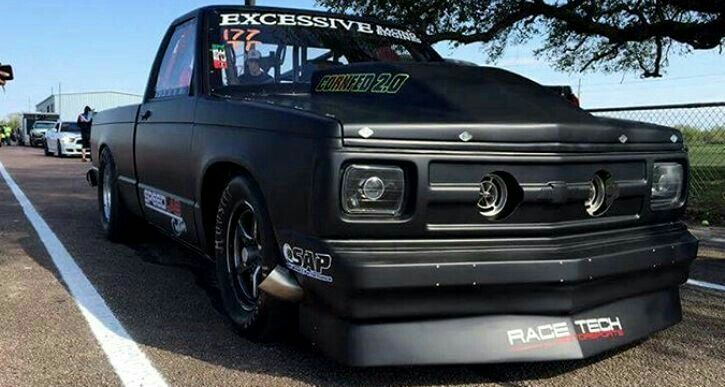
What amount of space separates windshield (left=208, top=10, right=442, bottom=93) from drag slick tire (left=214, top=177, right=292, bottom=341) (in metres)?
0.85

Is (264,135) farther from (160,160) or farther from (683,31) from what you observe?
(683,31)

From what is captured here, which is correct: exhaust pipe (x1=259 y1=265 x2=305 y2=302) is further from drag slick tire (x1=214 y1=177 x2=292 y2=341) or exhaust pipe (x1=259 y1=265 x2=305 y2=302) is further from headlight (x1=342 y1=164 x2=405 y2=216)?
headlight (x1=342 y1=164 x2=405 y2=216)

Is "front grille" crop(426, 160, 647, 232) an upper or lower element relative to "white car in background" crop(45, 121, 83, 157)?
upper

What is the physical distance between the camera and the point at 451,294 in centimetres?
261

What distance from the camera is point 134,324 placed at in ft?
12.0

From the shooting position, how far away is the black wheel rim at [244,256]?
3.26m

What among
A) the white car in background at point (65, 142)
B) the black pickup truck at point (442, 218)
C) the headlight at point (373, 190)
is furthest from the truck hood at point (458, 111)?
the white car in background at point (65, 142)

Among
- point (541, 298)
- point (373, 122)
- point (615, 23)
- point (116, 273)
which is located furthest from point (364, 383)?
point (615, 23)

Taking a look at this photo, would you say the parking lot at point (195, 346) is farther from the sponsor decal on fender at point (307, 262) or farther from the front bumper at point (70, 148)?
the front bumper at point (70, 148)

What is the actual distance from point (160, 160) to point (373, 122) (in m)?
2.22

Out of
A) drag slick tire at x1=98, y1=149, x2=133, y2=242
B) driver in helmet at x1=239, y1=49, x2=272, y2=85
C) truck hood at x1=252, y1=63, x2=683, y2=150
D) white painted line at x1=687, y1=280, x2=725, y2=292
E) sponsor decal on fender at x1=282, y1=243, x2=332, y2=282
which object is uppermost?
driver in helmet at x1=239, y1=49, x2=272, y2=85

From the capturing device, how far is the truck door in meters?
3.94

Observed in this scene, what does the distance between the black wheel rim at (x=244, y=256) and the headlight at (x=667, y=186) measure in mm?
1867

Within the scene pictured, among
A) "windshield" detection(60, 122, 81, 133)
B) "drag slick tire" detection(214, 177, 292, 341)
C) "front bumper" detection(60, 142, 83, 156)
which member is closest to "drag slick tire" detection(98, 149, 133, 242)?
"drag slick tire" detection(214, 177, 292, 341)
